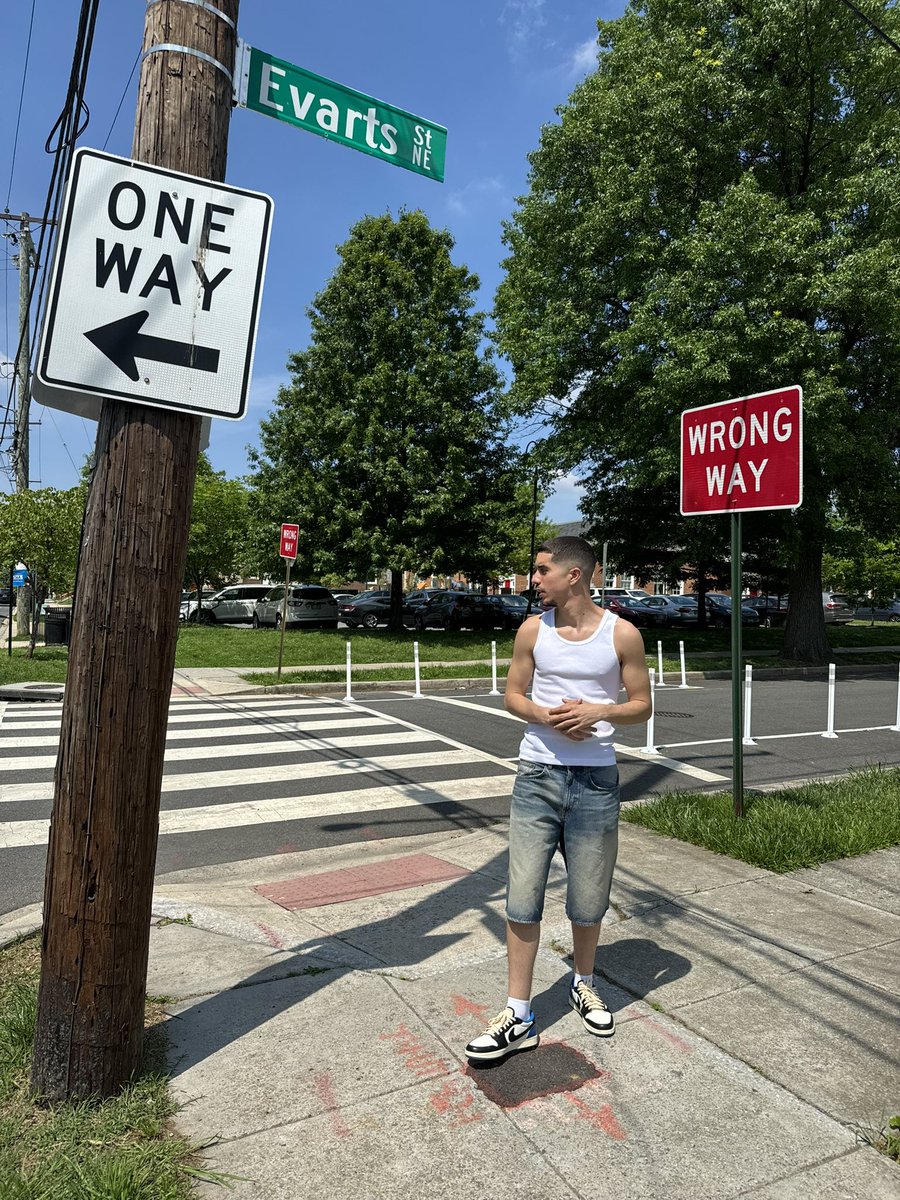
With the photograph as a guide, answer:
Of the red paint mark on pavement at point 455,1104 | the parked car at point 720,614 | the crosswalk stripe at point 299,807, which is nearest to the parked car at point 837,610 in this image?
the parked car at point 720,614

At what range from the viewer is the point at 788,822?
238 inches

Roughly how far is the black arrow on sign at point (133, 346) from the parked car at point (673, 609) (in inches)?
1323

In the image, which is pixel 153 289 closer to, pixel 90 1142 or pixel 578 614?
pixel 578 614

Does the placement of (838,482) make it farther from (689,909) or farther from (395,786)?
(689,909)

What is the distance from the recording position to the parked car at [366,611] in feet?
110

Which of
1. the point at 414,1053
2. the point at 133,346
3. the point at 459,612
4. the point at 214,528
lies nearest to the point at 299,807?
the point at 414,1053

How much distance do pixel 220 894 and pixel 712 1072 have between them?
3.17m

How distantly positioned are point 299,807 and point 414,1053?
14.6 feet

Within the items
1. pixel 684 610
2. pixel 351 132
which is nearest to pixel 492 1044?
pixel 351 132

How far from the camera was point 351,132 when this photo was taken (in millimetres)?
3689

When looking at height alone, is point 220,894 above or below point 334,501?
below

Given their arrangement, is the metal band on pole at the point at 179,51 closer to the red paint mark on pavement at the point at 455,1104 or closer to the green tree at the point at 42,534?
the red paint mark on pavement at the point at 455,1104

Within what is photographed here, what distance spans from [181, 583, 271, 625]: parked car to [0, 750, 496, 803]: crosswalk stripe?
2485 cm

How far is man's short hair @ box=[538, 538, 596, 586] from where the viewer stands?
11.0 feet
